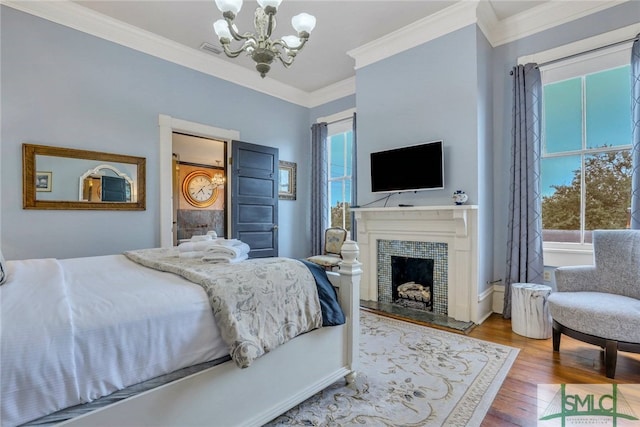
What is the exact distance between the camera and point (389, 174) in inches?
143

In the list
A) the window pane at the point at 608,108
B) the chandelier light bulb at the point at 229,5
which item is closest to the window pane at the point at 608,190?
the window pane at the point at 608,108

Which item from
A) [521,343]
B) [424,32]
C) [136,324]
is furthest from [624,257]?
[136,324]

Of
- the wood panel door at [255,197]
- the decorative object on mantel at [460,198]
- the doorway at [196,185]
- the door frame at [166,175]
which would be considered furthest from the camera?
the doorway at [196,185]

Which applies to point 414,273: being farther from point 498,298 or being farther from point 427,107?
point 427,107

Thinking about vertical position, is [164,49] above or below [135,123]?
above

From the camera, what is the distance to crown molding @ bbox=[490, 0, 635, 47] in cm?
288

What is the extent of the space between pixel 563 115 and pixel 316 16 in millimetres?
2826

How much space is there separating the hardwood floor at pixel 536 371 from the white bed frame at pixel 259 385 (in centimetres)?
86

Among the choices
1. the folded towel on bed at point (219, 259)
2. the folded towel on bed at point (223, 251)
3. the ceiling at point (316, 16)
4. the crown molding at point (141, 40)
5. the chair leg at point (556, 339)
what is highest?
the ceiling at point (316, 16)

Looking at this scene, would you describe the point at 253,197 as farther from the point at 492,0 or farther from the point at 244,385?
the point at 492,0

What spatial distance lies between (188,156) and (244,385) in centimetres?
618

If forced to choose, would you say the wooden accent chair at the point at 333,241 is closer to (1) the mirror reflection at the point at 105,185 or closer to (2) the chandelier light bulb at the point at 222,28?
(1) the mirror reflection at the point at 105,185

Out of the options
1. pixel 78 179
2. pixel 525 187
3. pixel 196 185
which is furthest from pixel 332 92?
pixel 196 185

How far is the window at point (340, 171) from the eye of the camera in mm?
4895
